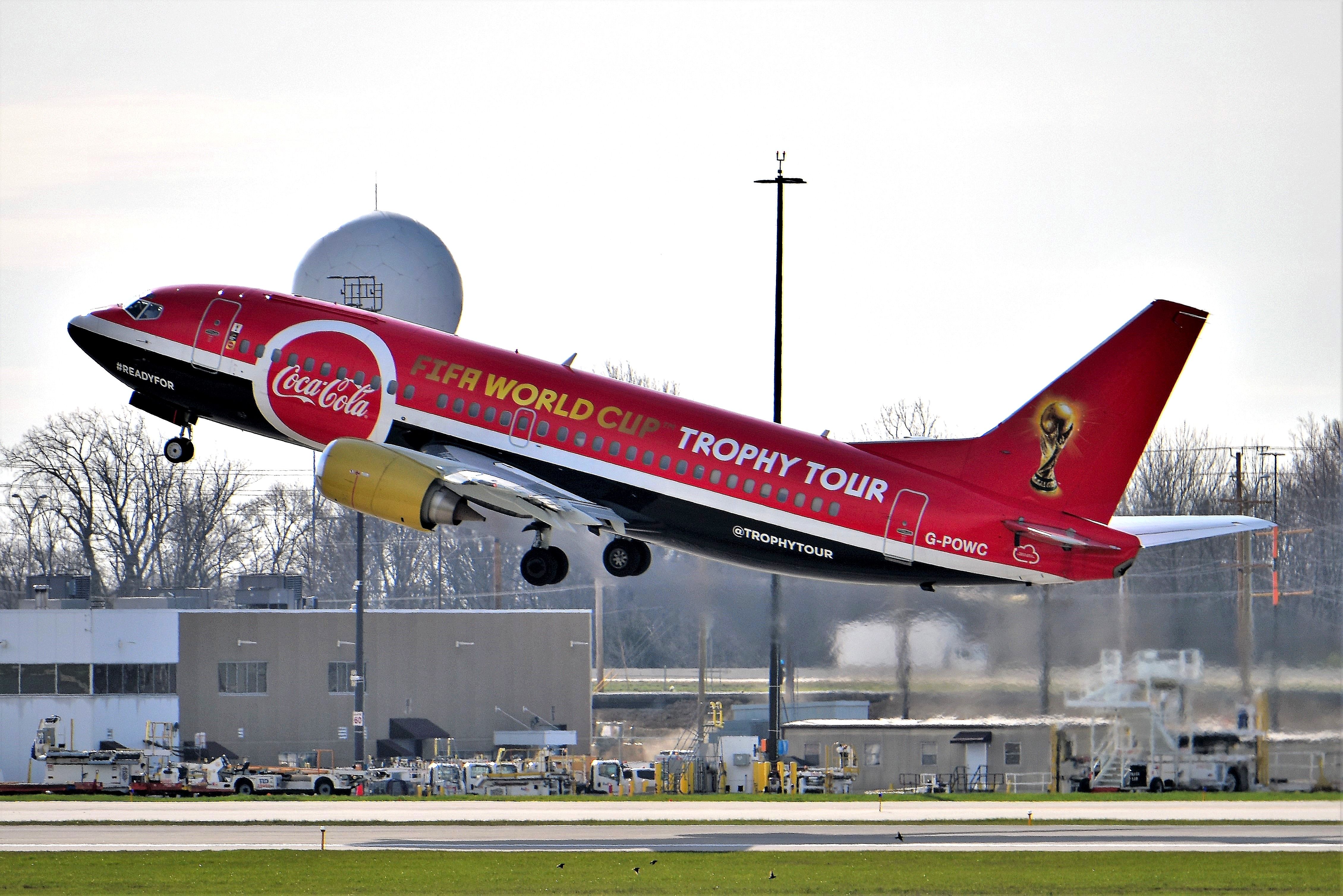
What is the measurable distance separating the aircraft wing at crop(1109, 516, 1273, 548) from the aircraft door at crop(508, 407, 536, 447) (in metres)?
14.1

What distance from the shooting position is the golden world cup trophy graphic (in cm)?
4378

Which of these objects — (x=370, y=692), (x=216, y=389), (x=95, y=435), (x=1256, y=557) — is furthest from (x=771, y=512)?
(x=95, y=435)

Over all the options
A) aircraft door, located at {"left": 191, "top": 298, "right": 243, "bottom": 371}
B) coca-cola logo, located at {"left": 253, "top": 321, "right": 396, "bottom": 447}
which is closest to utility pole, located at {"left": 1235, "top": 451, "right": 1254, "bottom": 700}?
coca-cola logo, located at {"left": 253, "top": 321, "right": 396, "bottom": 447}

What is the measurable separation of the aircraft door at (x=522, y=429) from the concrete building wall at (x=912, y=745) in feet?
75.0

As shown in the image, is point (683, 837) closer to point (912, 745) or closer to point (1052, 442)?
point (1052, 442)

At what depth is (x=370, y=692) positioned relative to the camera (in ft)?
322

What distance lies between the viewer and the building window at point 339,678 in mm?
98188

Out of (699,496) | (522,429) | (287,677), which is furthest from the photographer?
(287,677)

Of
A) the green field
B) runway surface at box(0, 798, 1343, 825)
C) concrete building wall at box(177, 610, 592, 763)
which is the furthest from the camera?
concrete building wall at box(177, 610, 592, 763)

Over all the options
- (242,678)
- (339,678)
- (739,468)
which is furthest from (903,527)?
(242,678)

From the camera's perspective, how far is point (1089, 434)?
43.8 m

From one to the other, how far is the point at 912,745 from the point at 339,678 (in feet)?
125

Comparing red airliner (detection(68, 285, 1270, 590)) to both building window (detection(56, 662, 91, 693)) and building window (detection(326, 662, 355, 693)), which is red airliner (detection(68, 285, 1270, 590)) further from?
building window (detection(326, 662, 355, 693))

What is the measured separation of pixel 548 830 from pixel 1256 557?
25.1 m
